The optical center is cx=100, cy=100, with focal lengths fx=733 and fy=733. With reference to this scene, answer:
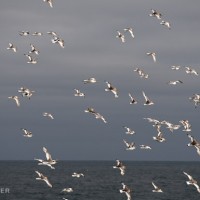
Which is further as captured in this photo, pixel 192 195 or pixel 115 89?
pixel 192 195

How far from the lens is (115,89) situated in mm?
89750

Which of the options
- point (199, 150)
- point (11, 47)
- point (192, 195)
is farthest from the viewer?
point (192, 195)

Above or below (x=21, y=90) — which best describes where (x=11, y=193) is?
above

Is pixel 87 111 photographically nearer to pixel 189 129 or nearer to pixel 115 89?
pixel 115 89

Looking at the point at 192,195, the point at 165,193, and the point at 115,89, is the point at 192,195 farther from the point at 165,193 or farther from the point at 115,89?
the point at 115,89

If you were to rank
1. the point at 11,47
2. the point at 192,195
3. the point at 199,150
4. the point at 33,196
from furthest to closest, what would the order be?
the point at 192,195, the point at 33,196, the point at 11,47, the point at 199,150

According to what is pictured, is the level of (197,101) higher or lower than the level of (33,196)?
lower

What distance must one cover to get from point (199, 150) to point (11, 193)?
103034mm

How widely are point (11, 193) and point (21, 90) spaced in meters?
92.6

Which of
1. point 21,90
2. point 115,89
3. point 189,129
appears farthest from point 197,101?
point 21,90

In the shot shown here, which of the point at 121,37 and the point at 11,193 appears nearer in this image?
the point at 121,37

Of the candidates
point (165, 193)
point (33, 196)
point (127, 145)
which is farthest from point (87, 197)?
point (127, 145)

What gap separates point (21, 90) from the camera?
310ft

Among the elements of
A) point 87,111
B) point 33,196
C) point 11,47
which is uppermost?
point 33,196
